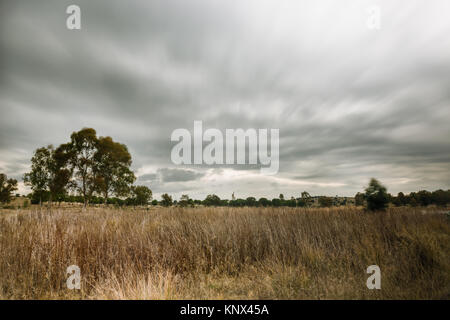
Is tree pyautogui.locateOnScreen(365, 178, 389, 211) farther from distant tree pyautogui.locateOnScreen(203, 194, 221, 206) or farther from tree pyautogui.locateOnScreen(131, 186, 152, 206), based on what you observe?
tree pyautogui.locateOnScreen(131, 186, 152, 206)

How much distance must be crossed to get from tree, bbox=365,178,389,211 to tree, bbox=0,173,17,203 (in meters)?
51.9

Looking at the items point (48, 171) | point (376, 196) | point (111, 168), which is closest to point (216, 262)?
point (376, 196)

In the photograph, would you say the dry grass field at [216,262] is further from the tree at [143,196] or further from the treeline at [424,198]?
the tree at [143,196]

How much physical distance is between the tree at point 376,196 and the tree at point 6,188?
51896mm

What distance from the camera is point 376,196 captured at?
1541 centimetres

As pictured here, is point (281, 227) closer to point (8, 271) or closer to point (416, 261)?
point (416, 261)

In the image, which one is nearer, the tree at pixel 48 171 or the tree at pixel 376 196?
the tree at pixel 376 196

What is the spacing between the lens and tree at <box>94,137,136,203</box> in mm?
28734

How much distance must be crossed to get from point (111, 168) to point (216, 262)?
27339 millimetres

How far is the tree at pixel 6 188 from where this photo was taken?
3616 centimetres

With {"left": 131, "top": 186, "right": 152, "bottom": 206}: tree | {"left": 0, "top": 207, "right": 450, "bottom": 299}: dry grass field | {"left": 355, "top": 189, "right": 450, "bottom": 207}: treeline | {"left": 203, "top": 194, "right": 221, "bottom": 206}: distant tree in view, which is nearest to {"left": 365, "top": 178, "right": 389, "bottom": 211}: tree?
{"left": 355, "top": 189, "right": 450, "bottom": 207}: treeline

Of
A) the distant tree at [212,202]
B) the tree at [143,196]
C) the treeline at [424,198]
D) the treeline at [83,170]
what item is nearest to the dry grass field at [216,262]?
the treeline at [424,198]

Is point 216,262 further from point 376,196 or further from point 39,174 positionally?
point 39,174

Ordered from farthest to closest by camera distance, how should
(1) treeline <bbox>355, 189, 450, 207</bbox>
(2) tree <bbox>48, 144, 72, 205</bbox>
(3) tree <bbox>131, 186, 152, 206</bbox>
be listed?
(3) tree <bbox>131, 186, 152, 206</bbox> → (2) tree <bbox>48, 144, 72, 205</bbox> → (1) treeline <bbox>355, 189, 450, 207</bbox>
